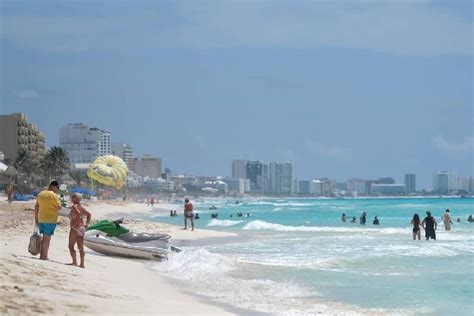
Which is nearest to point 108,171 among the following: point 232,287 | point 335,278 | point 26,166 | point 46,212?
point 335,278

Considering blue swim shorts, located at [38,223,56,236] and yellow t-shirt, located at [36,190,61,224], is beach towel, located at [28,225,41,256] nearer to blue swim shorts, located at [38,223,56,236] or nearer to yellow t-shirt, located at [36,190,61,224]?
blue swim shorts, located at [38,223,56,236]

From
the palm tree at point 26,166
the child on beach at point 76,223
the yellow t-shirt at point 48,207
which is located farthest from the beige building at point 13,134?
the yellow t-shirt at point 48,207

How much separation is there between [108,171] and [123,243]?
3977 centimetres

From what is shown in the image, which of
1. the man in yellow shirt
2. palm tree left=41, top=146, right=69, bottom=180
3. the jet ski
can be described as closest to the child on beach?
the man in yellow shirt

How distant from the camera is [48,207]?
11.8 metres

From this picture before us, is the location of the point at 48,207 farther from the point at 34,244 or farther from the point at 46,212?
the point at 34,244

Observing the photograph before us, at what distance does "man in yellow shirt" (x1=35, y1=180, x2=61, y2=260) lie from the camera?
11766mm

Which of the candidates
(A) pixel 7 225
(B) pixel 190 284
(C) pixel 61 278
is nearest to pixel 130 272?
(B) pixel 190 284

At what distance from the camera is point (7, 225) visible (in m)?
21.2

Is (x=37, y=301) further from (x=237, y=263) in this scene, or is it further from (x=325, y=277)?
(x=237, y=263)

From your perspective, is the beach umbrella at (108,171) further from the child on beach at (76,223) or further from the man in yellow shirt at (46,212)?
the man in yellow shirt at (46,212)

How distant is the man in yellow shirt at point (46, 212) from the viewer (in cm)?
1177

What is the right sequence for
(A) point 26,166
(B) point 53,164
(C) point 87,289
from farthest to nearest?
(B) point 53,164
(A) point 26,166
(C) point 87,289

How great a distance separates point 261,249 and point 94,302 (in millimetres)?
14760
